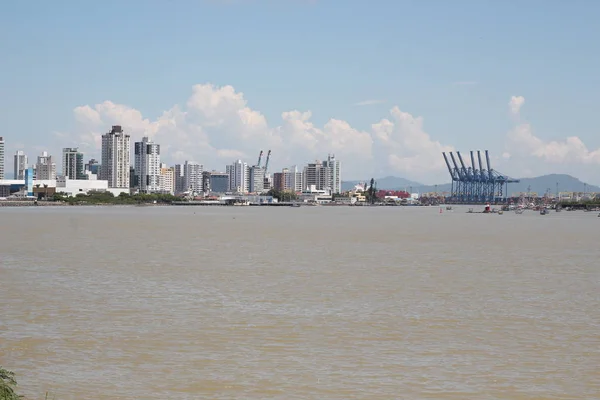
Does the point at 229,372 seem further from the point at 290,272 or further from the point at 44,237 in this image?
the point at 44,237

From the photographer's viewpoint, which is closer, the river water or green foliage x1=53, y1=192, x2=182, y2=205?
the river water

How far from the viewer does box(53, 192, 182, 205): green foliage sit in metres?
155

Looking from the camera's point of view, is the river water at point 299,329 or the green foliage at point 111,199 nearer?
the river water at point 299,329

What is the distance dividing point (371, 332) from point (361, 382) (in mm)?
3238

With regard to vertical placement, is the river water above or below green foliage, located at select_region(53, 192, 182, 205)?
below

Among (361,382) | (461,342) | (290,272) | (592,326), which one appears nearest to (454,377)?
(361,382)

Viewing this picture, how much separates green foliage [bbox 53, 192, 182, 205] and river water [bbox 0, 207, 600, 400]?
134442mm

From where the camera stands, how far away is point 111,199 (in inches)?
6437

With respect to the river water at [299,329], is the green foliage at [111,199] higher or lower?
higher

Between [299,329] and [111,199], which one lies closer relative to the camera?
[299,329]

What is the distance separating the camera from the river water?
371 inches

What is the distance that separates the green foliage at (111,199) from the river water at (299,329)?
134 m

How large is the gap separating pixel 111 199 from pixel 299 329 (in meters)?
156

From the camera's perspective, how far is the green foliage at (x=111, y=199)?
509 ft
